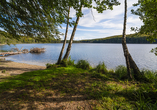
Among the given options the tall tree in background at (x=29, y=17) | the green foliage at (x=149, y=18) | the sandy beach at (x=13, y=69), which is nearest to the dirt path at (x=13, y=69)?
the sandy beach at (x=13, y=69)

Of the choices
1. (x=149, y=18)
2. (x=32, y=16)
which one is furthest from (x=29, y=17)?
(x=149, y=18)

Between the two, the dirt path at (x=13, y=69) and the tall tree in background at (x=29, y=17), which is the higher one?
the tall tree in background at (x=29, y=17)

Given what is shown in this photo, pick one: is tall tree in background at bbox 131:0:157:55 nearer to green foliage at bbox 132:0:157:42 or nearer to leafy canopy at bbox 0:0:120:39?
green foliage at bbox 132:0:157:42

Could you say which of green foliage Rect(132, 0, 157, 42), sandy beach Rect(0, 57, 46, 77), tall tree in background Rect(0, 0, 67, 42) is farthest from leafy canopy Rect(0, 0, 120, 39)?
sandy beach Rect(0, 57, 46, 77)

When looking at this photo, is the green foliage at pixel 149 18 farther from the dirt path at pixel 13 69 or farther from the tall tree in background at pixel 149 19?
the dirt path at pixel 13 69

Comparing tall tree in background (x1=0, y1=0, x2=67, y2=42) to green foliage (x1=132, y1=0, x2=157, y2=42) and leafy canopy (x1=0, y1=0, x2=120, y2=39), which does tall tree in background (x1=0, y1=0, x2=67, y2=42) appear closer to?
leafy canopy (x1=0, y1=0, x2=120, y2=39)

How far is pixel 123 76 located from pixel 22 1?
8037 millimetres

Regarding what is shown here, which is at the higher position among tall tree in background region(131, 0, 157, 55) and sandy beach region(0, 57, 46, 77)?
tall tree in background region(131, 0, 157, 55)

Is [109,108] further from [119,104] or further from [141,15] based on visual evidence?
[141,15]

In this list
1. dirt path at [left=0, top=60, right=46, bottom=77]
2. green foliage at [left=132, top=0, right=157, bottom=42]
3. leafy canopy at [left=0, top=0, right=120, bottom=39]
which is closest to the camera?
green foliage at [left=132, top=0, right=157, bottom=42]

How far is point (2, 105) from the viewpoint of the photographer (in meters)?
3.01

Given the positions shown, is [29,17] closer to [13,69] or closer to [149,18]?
[149,18]

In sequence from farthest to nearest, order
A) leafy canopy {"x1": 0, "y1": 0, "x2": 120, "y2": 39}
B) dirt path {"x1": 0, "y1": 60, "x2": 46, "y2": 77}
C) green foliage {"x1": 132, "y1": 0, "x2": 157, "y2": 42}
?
1. dirt path {"x1": 0, "y1": 60, "x2": 46, "y2": 77}
2. leafy canopy {"x1": 0, "y1": 0, "x2": 120, "y2": 39}
3. green foliage {"x1": 132, "y1": 0, "x2": 157, "y2": 42}

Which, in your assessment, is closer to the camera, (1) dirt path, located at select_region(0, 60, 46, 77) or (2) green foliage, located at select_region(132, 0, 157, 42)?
(2) green foliage, located at select_region(132, 0, 157, 42)
